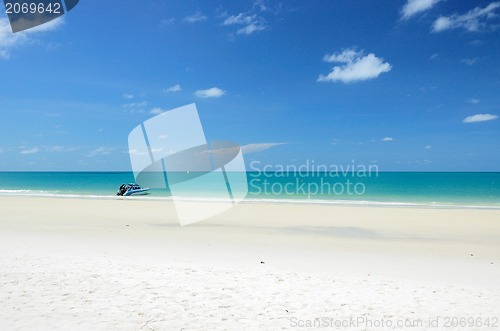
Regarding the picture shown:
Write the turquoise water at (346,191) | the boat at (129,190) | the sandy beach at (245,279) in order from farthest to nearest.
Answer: the boat at (129,190), the turquoise water at (346,191), the sandy beach at (245,279)

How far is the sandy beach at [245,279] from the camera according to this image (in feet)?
17.6

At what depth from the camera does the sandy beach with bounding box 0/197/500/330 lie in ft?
17.6

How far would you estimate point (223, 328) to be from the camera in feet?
16.7

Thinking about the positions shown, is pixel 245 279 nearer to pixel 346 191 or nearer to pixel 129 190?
pixel 129 190

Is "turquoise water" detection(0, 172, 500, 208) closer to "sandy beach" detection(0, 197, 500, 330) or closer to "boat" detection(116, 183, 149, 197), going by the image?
"boat" detection(116, 183, 149, 197)

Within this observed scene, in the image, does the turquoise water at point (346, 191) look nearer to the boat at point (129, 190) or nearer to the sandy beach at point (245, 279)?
the boat at point (129, 190)

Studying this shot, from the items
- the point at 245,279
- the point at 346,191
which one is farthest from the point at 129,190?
the point at 245,279

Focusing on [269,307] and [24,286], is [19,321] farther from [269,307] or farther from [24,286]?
[269,307]

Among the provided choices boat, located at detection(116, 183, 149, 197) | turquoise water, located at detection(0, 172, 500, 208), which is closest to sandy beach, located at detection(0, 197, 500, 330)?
turquoise water, located at detection(0, 172, 500, 208)

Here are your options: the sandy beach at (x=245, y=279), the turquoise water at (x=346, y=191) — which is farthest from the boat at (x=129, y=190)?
the sandy beach at (x=245, y=279)

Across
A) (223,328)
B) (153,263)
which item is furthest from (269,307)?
(153,263)

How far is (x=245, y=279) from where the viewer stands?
733cm

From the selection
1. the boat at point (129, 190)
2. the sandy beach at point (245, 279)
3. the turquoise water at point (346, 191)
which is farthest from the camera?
the boat at point (129, 190)

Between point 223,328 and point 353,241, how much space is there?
345 inches
